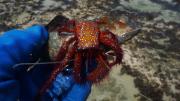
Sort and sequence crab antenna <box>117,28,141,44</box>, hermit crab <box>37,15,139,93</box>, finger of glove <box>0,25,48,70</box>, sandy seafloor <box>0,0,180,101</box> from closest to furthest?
finger of glove <box>0,25,48,70</box> < hermit crab <box>37,15,139,93</box> < sandy seafloor <box>0,0,180,101</box> < crab antenna <box>117,28,141,44</box>

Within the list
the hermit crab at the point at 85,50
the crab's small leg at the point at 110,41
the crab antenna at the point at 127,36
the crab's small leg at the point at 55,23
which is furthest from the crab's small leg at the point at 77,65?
the crab antenna at the point at 127,36

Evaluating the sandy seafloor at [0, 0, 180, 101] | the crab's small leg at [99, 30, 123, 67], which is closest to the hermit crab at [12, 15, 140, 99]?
the crab's small leg at [99, 30, 123, 67]

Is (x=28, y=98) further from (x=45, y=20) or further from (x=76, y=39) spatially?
(x=45, y=20)

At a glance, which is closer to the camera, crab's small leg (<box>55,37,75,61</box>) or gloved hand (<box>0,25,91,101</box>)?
gloved hand (<box>0,25,91,101</box>)

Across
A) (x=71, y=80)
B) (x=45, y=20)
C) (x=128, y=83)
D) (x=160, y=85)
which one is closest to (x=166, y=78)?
(x=160, y=85)

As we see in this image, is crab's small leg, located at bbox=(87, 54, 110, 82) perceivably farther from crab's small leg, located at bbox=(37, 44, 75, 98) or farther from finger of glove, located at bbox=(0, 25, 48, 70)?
finger of glove, located at bbox=(0, 25, 48, 70)

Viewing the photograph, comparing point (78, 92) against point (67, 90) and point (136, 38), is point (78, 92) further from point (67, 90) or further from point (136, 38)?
point (136, 38)

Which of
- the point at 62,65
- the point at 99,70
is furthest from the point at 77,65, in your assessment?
the point at 99,70
